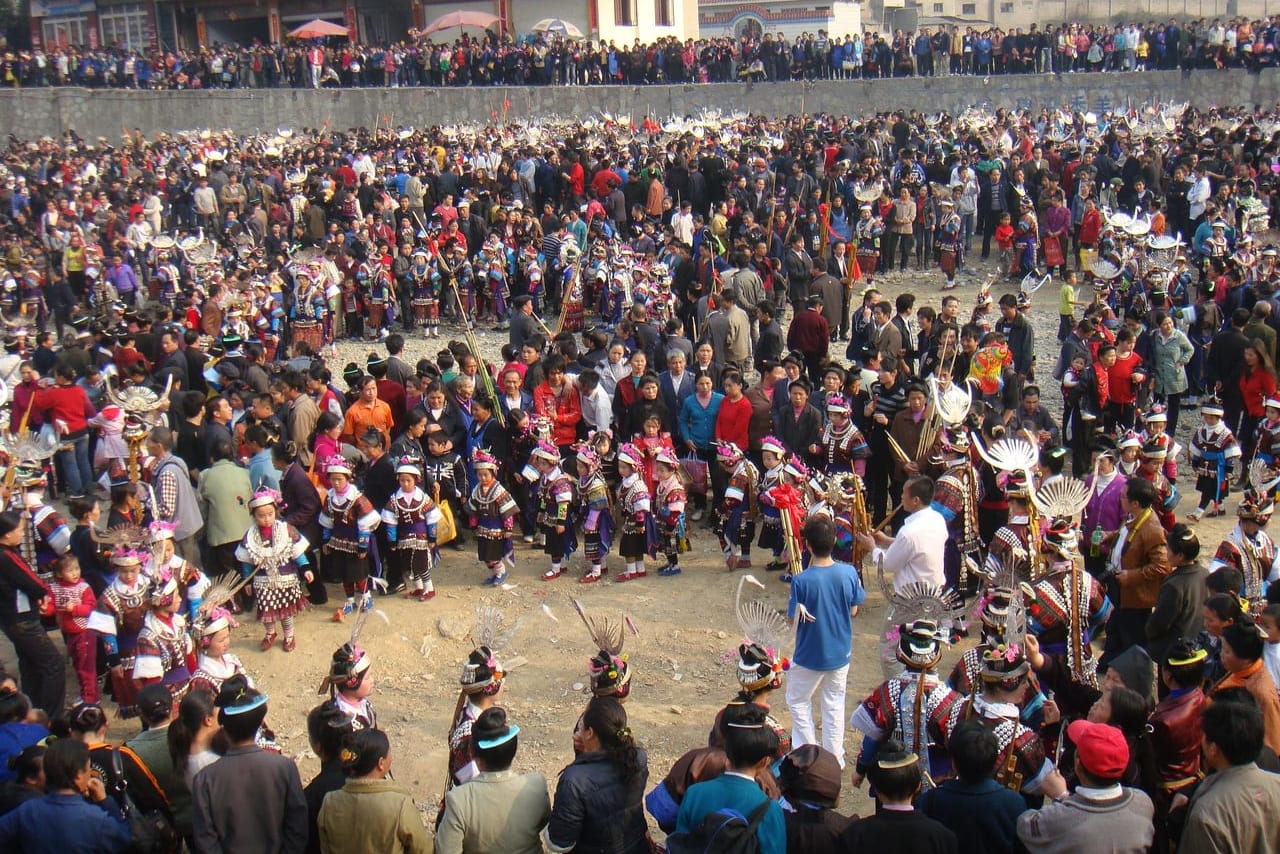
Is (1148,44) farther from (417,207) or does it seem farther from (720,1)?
(720,1)

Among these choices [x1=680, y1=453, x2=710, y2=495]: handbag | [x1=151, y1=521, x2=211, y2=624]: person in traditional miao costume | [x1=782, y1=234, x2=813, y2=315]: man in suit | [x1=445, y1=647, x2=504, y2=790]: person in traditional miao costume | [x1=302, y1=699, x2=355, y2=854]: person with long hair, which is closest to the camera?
[x1=302, y1=699, x2=355, y2=854]: person with long hair

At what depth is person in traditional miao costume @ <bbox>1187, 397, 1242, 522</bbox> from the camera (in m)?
10.2

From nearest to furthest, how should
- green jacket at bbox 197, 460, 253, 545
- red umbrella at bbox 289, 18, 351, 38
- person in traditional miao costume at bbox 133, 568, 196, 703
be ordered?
person in traditional miao costume at bbox 133, 568, 196, 703 < green jacket at bbox 197, 460, 253, 545 < red umbrella at bbox 289, 18, 351, 38

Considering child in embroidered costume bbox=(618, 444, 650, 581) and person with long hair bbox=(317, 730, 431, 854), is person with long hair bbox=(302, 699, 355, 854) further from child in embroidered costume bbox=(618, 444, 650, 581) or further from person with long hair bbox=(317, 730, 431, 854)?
child in embroidered costume bbox=(618, 444, 650, 581)

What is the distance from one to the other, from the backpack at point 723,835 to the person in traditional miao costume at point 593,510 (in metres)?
5.13

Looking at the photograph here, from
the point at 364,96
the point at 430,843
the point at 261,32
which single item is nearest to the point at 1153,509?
the point at 430,843

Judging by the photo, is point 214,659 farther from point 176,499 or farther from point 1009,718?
point 1009,718

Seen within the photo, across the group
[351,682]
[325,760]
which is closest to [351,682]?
[351,682]

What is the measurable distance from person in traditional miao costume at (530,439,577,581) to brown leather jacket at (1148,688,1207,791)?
5162mm

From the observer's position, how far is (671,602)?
9.40 m

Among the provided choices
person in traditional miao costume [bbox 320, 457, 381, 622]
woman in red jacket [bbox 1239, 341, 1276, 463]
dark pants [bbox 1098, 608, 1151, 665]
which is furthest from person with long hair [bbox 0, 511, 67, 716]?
woman in red jacket [bbox 1239, 341, 1276, 463]

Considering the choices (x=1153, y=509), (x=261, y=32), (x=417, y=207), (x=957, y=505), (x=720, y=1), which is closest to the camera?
(x=1153, y=509)

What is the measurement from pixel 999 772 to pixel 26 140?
3440cm

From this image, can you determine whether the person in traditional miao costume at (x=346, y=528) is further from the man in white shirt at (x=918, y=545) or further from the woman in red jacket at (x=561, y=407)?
the man in white shirt at (x=918, y=545)
